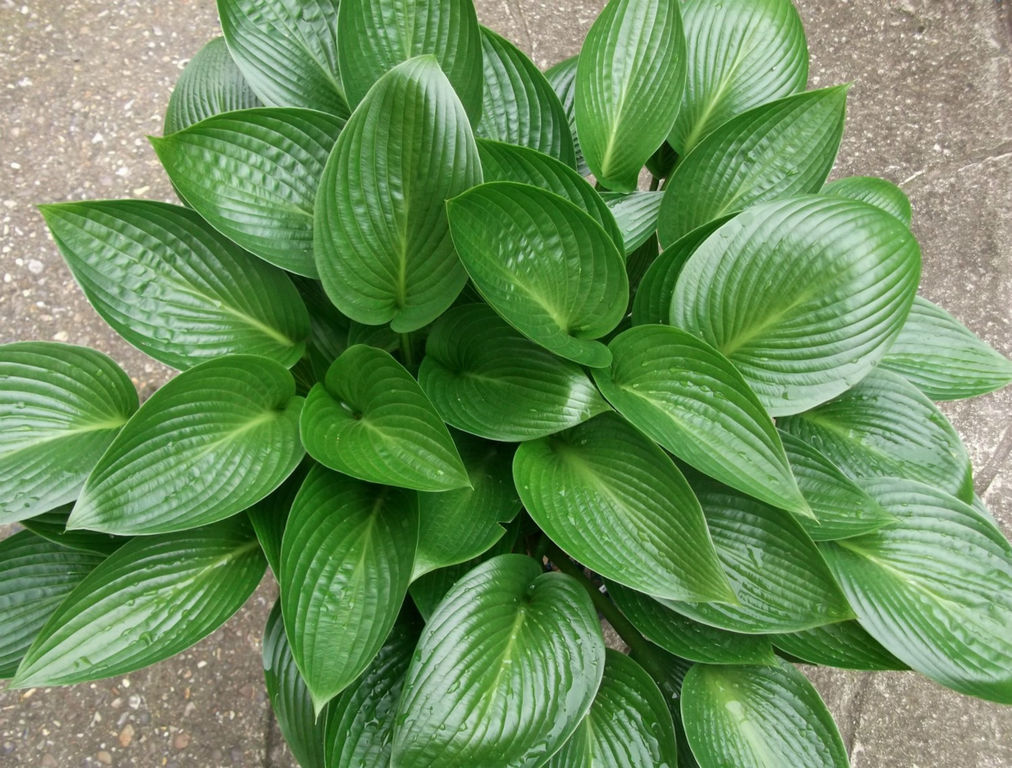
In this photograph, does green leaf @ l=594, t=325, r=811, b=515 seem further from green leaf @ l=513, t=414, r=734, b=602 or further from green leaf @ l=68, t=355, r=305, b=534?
green leaf @ l=68, t=355, r=305, b=534

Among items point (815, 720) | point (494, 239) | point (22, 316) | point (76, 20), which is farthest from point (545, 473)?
point (76, 20)

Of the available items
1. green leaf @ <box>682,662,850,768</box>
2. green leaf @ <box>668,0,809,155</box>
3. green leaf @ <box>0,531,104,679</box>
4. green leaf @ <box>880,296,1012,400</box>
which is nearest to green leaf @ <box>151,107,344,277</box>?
green leaf @ <box>0,531,104,679</box>

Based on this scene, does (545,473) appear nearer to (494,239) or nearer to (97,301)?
(494,239)

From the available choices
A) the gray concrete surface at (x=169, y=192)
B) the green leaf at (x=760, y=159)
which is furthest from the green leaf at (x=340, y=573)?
the gray concrete surface at (x=169, y=192)

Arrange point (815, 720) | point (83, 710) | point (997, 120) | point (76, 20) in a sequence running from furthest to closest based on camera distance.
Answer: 1. point (997, 120)
2. point (76, 20)
3. point (83, 710)
4. point (815, 720)

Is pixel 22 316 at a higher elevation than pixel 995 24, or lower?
lower

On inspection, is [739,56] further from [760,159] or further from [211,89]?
[211,89]

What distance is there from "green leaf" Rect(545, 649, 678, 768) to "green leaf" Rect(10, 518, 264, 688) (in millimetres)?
399

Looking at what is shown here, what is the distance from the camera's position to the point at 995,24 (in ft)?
5.74

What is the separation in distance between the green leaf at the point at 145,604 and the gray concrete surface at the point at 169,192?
53 cm

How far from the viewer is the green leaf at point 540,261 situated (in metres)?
0.70

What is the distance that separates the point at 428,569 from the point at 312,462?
0.22m

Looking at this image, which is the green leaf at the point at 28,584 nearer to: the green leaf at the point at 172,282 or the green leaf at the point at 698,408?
the green leaf at the point at 172,282

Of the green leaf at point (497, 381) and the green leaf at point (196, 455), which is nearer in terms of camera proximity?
the green leaf at point (196, 455)
